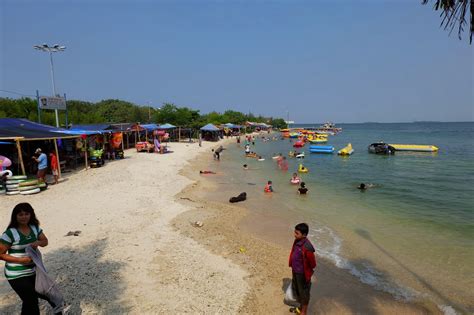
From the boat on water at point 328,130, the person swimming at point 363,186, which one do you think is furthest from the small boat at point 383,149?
the boat on water at point 328,130

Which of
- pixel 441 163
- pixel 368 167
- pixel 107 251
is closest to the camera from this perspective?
pixel 107 251

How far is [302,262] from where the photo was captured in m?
4.93

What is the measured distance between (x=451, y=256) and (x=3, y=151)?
2035 cm

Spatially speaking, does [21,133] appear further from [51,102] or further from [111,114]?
[111,114]

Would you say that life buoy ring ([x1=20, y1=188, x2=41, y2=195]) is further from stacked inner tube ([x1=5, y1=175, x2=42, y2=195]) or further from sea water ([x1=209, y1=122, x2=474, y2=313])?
sea water ([x1=209, y1=122, x2=474, y2=313])

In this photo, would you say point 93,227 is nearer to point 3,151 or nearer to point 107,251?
point 107,251

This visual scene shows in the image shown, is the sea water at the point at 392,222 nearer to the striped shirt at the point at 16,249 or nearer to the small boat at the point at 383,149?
the striped shirt at the point at 16,249

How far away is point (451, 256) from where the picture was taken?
9008mm

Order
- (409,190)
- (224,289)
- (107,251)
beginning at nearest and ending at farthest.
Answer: (224,289) → (107,251) → (409,190)

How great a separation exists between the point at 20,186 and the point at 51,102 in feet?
37.0

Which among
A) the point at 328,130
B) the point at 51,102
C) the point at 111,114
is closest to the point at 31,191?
the point at 51,102

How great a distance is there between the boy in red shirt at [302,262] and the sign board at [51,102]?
21850 mm

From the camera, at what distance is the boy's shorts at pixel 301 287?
16.6ft

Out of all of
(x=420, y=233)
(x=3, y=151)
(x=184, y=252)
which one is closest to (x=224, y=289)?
(x=184, y=252)
